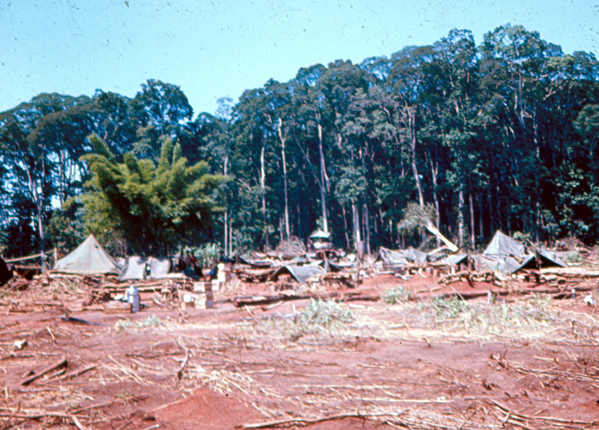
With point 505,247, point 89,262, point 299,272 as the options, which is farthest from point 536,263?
point 89,262

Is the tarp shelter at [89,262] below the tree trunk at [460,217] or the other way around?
below

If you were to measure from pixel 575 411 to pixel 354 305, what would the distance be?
7414 mm

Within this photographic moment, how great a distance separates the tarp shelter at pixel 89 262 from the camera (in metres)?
18.8

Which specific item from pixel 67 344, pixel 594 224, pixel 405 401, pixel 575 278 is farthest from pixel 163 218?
pixel 594 224

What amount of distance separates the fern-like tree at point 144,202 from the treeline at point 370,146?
2111 mm

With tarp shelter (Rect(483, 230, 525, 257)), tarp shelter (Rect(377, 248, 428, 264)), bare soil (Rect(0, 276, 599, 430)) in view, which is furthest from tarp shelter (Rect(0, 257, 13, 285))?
tarp shelter (Rect(483, 230, 525, 257))

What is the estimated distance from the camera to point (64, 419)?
341cm

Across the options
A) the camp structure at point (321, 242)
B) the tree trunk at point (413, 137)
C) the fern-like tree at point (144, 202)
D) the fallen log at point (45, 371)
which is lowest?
the fallen log at point (45, 371)

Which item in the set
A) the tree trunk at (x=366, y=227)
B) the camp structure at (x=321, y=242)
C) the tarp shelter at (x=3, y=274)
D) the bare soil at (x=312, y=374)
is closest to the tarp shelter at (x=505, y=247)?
the camp structure at (x=321, y=242)

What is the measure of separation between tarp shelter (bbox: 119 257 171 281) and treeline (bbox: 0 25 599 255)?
15.9 ft

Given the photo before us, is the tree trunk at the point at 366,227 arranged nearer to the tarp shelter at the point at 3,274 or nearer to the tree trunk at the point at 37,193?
the tarp shelter at the point at 3,274

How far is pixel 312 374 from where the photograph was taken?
4.74 metres

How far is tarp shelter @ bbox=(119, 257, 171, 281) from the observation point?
19.1 meters

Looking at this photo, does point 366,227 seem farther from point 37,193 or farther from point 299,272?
point 37,193
